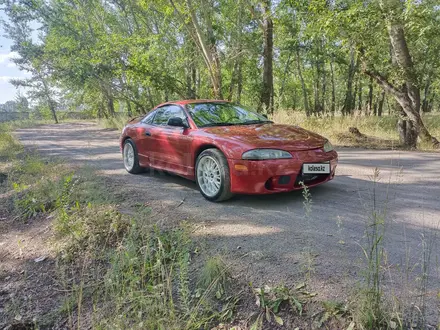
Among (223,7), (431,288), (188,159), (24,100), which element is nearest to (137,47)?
(223,7)

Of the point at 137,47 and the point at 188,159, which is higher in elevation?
the point at 137,47

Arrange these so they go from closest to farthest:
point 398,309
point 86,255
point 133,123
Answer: point 398,309
point 86,255
point 133,123

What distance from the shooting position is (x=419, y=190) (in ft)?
13.3

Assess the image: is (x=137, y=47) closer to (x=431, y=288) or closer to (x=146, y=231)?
(x=146, y=231)

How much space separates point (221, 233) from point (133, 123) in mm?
3560

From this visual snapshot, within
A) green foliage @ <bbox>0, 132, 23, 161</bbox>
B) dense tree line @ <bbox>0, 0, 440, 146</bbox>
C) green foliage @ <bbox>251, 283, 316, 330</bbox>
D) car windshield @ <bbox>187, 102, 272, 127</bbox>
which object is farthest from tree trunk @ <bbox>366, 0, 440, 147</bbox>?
green foliage @ <bbox>0, 132, 23, 161</bbox>

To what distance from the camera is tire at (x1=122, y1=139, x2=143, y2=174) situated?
5664 mm

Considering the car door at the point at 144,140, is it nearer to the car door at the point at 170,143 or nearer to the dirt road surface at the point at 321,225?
the car door at the point at 170,143

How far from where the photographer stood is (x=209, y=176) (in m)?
3.98

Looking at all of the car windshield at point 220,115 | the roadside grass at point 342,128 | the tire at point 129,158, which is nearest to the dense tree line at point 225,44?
the roadside grass at point 342,128

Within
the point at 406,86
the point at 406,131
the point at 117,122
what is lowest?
the point at 406,131

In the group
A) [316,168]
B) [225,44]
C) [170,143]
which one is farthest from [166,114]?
[225,44]

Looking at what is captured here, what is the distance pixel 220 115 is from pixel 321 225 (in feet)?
7.57

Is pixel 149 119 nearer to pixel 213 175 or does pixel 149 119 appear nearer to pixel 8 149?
pixel 213 175
